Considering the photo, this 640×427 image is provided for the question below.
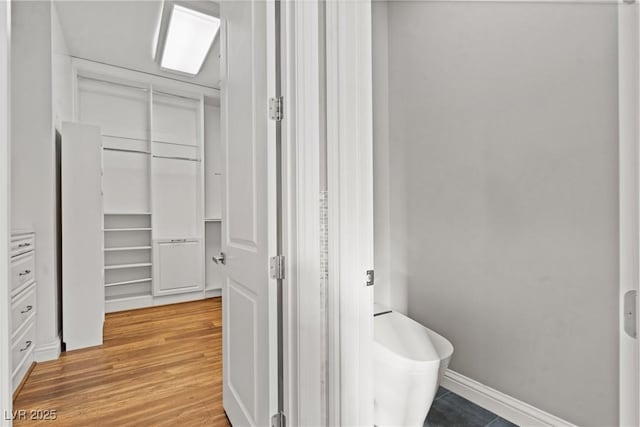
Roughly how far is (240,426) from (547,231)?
1705mm

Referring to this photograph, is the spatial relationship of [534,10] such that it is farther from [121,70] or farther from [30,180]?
[121,70]

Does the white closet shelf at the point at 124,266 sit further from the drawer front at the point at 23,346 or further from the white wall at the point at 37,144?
the drawer front at the point at 23,346

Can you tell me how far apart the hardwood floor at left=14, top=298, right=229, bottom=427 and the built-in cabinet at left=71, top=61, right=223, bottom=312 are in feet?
2.46

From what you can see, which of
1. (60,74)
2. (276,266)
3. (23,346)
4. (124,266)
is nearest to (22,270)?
(23,346)

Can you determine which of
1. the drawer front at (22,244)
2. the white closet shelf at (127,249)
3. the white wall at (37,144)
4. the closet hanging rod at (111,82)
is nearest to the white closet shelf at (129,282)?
the white closet shelf at (127,249)

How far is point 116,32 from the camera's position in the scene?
292 centimetres

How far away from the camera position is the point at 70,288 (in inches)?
104

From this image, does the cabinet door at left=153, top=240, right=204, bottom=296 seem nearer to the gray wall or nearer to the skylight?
the skylight

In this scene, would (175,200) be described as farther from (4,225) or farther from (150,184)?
(4,225)

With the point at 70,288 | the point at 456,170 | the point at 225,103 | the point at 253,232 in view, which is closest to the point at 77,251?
the point at 70,288

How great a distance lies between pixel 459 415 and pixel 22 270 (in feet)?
9.16
